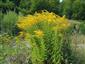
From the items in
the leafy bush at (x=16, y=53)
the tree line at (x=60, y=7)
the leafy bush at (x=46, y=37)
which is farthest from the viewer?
the tree line at (x=60, y=7)

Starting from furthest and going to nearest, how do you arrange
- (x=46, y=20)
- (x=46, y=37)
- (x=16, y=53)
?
(x=16, y=53), (x=46, y=20), (x=46, y=37)

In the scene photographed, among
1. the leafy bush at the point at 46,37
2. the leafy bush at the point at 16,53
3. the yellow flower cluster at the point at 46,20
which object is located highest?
the yellow flower cluster at the point at 46,20

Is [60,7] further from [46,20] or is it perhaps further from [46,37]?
[46,37]

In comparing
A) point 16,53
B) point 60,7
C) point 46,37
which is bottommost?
point 60,7

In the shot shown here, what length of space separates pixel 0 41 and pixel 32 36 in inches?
49.6

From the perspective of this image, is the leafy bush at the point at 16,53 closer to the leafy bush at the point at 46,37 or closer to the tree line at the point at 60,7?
the leafy bush at the point at 46,37

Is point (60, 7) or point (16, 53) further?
point (60, 7)

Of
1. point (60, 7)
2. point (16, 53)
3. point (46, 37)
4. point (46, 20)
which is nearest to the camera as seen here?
point (46, 37)

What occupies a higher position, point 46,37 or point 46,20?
point 46,20

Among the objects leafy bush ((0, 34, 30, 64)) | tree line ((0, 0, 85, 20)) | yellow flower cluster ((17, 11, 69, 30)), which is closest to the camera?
yellow flower cluster ((17, 11, 69, 30))

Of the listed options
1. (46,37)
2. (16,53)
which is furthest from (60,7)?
(46,37)

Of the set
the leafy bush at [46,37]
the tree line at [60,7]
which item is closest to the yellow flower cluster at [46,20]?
the leafy bush at [46,37]

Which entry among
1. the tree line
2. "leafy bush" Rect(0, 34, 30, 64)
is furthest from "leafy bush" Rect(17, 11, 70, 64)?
the tree line

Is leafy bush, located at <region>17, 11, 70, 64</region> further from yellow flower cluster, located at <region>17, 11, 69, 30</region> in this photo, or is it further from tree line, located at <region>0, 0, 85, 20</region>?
tree line, located at <region>0, 0, 85, 20</region>
